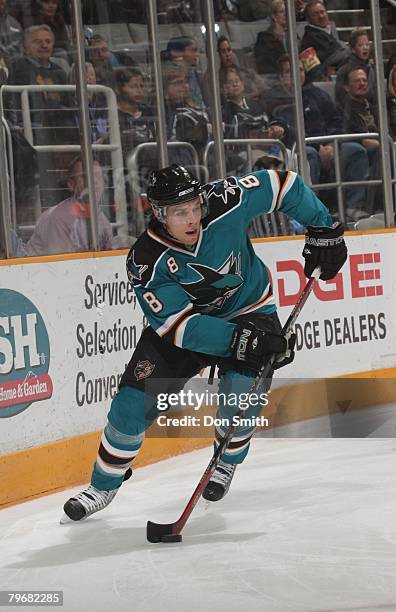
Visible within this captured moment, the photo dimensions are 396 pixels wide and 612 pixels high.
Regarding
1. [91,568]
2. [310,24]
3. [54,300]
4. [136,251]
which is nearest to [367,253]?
[310,24]

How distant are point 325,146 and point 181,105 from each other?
114 centimetres

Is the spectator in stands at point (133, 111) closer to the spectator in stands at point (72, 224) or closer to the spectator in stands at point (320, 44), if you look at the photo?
the spectator in stands at point (72, 224)

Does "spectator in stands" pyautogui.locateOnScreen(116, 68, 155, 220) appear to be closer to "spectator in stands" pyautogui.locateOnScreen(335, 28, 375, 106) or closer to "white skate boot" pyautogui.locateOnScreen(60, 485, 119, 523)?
"spectator in stands" pyautogui.locateOnScreen(335, 28, 375, 106)

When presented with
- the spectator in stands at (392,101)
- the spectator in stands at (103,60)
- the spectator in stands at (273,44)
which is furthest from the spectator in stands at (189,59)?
the spectator in stands at (392,101)

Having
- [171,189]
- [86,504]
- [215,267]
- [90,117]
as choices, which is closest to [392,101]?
[90,117]

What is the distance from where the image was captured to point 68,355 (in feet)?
16.4

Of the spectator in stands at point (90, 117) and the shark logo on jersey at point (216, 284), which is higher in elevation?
the spectator in stands at point (90, 117)

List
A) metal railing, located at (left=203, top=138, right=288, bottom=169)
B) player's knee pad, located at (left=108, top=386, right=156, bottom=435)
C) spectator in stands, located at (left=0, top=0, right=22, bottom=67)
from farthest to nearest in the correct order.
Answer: metal railing, located at (left=203, top=138, right=288, bottom=169) → spectator in stands, located at (left=0, top=0, right=22, bottom=67) → player's knee pad, located at (left=108, top=386, right=156, bottom=435)

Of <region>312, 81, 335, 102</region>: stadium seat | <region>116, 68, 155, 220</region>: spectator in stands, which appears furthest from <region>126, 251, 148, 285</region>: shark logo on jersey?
<region>312, 81, 335, 102</region>: stadium seat

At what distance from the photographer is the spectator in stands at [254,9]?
6.48 m

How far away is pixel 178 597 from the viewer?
10.3 feet

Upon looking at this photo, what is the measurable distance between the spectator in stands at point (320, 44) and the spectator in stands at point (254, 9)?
0.94 feet

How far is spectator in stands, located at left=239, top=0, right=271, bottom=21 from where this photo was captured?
21.3ft

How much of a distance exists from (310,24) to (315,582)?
4307 mm
